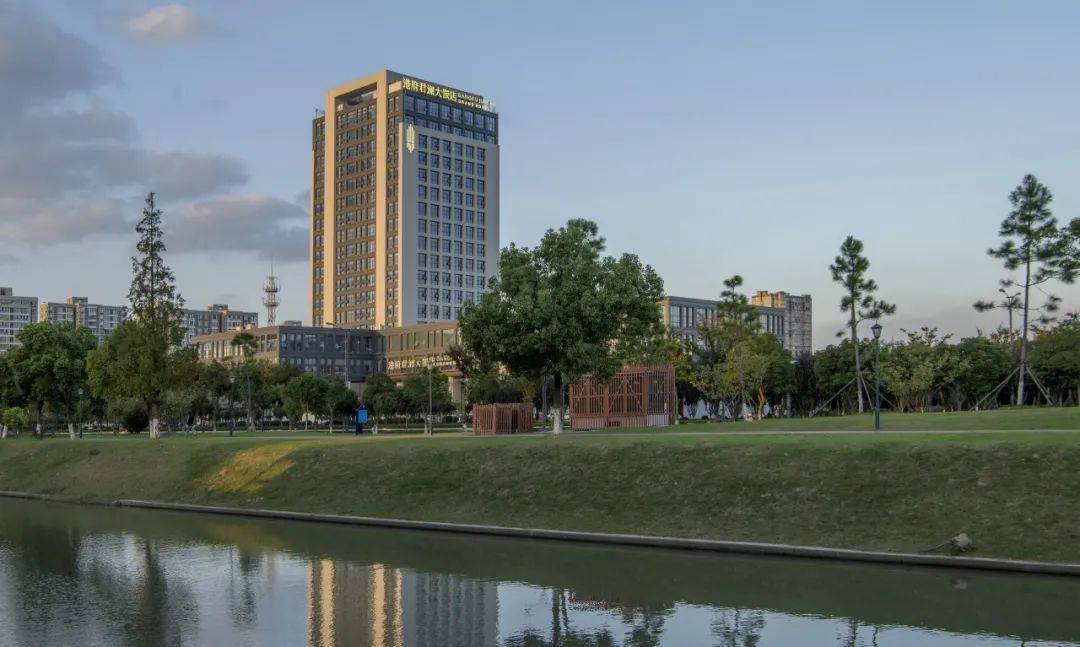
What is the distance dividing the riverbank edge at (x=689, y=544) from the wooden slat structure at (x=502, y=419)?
79.3 ft

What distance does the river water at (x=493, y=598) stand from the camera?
16672 mm

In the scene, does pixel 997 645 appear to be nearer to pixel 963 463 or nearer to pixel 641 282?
pixel 963 463

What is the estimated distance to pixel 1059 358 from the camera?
269ft

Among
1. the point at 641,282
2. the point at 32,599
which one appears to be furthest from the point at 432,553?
the point at 641,282

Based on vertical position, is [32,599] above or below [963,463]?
below

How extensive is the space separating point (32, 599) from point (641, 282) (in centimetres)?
3976

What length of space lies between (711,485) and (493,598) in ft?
42.3

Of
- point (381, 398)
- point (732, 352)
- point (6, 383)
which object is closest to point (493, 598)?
point (732, 352)

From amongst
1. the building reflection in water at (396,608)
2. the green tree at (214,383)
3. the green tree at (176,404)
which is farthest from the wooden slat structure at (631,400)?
the green tree at (214,383)

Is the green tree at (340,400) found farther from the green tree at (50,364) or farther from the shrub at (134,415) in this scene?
the green tree at (50,364)

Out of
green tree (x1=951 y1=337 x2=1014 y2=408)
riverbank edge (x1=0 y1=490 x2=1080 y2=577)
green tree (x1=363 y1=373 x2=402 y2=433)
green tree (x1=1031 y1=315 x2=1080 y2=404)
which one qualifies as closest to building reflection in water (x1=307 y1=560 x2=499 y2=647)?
riverbank edge (x1=0 y1=490 x2=1080 y2=577)

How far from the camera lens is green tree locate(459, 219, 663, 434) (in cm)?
5094

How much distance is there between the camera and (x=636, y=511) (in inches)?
1227

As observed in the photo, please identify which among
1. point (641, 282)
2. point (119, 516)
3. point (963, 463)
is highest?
point (641, 282)
